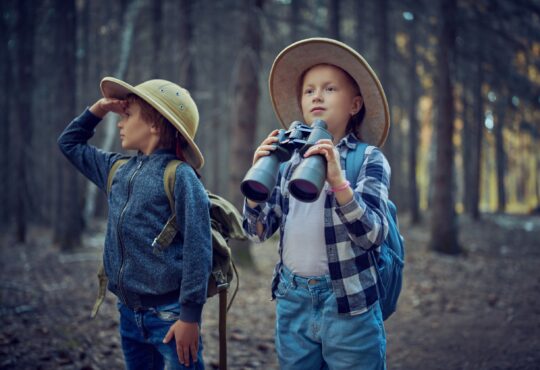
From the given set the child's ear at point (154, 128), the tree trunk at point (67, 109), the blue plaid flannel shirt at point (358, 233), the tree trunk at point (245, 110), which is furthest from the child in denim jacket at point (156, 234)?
the tree trunk at point (67, 109)

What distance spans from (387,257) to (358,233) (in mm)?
336

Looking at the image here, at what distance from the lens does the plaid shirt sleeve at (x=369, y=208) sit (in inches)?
70.6

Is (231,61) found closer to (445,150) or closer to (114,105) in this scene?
(445,150)

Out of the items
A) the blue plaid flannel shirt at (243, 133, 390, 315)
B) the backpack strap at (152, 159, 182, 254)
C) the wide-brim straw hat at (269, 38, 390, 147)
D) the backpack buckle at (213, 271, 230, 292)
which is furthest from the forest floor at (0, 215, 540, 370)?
the wide-brim straw hat at (269, 38, 390, 147)

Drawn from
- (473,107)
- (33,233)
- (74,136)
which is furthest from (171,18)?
(74,136)

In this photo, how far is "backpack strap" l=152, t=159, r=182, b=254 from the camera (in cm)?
218

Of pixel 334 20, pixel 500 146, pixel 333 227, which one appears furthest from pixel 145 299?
pixel 500 146

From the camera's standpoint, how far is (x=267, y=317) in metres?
5.55

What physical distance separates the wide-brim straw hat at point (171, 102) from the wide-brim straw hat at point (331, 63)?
47 cm

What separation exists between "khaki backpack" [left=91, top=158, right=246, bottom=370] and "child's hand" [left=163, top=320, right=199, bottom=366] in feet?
0.70

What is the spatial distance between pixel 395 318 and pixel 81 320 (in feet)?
12.4

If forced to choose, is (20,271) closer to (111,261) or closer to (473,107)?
(111,261)

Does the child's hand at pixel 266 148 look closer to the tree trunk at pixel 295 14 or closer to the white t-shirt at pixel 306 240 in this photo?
the white t-shirt at pixel 306 240

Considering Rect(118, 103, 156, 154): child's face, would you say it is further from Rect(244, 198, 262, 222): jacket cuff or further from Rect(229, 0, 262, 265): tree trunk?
Rect(229, 0, 262, 265): tree trunk
